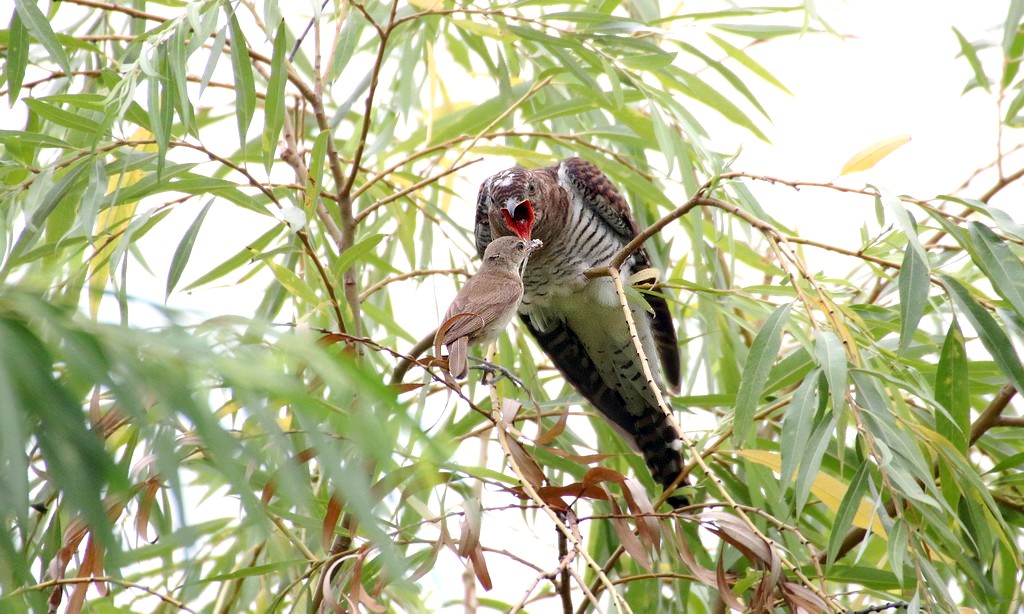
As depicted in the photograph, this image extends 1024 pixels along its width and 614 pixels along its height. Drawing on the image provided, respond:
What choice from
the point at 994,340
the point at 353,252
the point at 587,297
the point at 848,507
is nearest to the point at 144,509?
the point at 353,252

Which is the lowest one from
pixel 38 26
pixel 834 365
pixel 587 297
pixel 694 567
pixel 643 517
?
pixel 694 567

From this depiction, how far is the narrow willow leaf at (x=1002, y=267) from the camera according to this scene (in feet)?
5.37

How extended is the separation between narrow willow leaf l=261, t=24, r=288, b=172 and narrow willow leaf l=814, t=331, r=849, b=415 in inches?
42.5

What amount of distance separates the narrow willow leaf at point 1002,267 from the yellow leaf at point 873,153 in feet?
0.69

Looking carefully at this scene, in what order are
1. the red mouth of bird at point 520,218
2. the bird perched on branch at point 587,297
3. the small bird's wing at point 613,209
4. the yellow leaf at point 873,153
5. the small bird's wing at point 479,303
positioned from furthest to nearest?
the small bird's wing at point 613,209, the bird perched on branch at point 587,297, the red mouth of bird at point 520,218, the small bird's wing at point 479,303, the yellow leaf at point 873,153

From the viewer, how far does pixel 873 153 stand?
5.78ft

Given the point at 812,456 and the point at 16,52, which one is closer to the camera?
the point at 812,456

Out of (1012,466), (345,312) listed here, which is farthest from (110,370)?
(1012,466)

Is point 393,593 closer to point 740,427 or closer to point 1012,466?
point 740,427

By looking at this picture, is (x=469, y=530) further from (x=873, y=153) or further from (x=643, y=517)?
(x=873, y=153)

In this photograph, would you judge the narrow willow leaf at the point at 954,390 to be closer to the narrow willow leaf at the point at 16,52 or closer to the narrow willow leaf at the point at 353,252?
the narrow willow leaf at the point at 353,252

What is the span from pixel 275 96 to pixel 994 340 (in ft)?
4.45

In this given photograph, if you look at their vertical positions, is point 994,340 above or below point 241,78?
below

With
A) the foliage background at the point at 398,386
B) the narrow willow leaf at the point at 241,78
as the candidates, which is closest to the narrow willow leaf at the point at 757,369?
the foliage background at the point at 398,386
